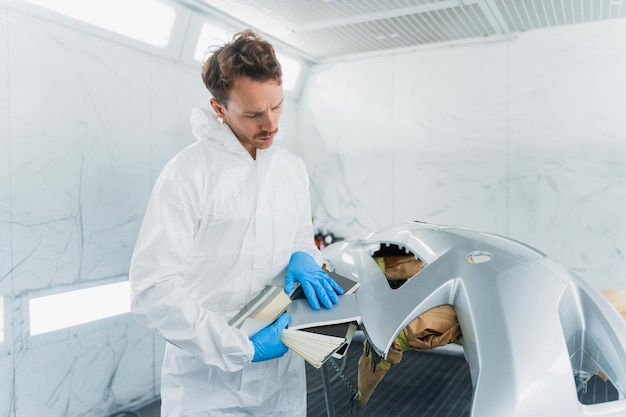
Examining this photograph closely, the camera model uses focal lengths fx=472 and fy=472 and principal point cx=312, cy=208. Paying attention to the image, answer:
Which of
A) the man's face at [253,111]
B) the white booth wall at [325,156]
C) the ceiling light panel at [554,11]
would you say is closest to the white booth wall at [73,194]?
the white booth wall at [325,156]

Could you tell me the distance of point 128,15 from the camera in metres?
2.31

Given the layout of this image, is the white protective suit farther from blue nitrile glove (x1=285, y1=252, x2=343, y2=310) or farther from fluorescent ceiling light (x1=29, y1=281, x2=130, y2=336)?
fluorescent ceiling light (x1=29, y1=281, x2=130, y2=336)

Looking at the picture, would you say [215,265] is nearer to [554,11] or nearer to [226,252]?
[226,252]

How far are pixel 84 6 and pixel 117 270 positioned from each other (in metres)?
1.26

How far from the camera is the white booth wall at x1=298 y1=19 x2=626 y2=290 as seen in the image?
2713mm

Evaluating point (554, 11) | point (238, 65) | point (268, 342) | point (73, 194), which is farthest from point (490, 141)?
point (73, 194)

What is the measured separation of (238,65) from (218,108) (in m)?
0.18

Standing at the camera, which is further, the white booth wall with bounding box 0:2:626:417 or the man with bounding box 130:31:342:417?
the white booth wall with bounding box 0:2:626:417

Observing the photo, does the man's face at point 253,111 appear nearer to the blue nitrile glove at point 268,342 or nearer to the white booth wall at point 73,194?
the blue nitrile glove at point 268,342

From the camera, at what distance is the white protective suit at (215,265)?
3.96ft

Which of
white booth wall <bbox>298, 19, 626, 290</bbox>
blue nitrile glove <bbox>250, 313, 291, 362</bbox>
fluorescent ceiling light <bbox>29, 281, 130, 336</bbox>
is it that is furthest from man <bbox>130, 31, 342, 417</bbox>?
white booth wall <bbox>298, 19, 626, 290</bbox>

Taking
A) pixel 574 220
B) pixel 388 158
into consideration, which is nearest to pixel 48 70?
pixel 388 158

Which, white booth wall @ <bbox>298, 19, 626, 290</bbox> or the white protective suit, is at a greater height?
white booth wall @ <bbox>298, 19, 626, 290</bbox>

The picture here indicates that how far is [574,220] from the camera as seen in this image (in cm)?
279
